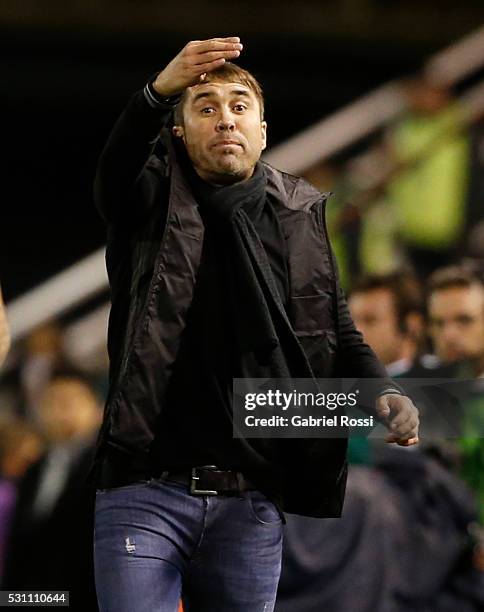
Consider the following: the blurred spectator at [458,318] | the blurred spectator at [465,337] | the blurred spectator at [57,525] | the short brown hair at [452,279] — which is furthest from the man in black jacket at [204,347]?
the short brown hair at [452,279]

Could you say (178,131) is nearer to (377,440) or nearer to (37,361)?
(377,440)

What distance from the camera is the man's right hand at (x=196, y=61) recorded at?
168cm

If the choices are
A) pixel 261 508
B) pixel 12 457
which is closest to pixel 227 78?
pixel 261 508

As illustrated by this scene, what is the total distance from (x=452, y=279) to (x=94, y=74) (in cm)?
149

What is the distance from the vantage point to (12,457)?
3.88 meters

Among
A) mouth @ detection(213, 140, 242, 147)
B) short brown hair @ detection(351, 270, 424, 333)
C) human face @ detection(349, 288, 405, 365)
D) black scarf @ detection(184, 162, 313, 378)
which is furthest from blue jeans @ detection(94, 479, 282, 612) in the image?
short brown hair @ detection(351, 270, 424, 333)

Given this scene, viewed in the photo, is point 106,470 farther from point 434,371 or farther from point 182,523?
point 434,371

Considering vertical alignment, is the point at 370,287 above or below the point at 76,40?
below

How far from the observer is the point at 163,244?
5.98 ft

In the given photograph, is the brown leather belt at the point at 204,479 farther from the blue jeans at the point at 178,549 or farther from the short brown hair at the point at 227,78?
the short brown hair at the point at 227,78

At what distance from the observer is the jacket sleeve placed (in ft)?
5.71

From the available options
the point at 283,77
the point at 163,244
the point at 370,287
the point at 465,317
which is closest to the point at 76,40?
the point at 283,77

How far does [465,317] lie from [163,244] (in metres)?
2.14

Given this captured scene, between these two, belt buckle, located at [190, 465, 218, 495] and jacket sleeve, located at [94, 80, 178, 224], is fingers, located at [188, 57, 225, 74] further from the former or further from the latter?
belt buckle, located at [190, 465, 218, 495]
